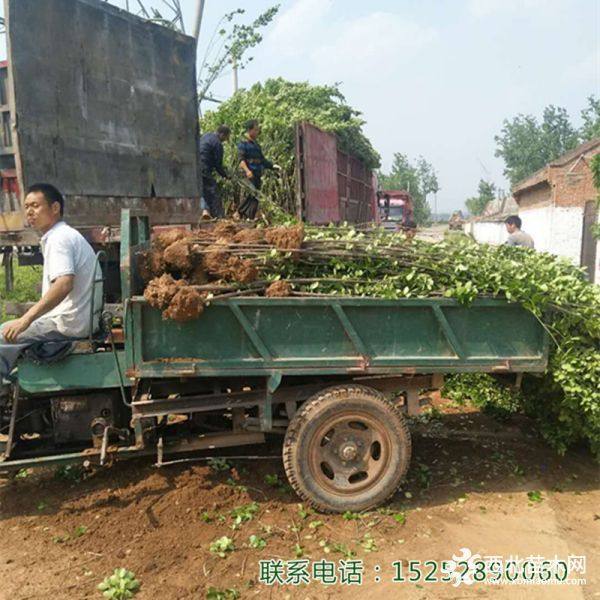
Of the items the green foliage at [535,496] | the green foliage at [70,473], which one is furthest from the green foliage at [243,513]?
the green foliage at [535,496]

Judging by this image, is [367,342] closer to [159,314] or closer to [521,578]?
[159,314]

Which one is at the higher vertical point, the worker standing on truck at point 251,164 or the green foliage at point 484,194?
the green foliage at point 484,194

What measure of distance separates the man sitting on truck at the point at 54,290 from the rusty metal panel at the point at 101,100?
1.32 m

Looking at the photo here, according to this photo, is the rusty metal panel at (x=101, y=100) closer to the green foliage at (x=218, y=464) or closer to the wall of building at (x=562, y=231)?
the green foliage at (x=218, y=464)

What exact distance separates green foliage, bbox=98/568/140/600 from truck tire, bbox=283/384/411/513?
1.16m

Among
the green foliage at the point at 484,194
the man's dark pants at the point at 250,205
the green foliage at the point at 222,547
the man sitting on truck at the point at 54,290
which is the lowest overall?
the green foliage at the point at 222,547

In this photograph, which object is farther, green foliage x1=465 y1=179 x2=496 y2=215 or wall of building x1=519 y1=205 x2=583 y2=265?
green foliage x1=465 y1=179 x2=496 y2=215

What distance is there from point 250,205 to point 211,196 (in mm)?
750

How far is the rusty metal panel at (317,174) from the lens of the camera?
8.85m

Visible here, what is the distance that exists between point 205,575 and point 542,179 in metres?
21.8

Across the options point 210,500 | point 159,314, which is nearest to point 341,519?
point 210,500

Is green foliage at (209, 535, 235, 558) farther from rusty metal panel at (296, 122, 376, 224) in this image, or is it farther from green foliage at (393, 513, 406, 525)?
rusty metal panel at (296, 122, 376, 224)

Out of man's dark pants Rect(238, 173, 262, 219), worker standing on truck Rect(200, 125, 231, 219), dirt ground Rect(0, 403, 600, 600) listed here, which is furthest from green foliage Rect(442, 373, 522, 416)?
man's dark pants Rect(238, 173, 262, 219)

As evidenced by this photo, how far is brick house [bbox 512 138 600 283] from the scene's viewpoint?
16469 millimetres
